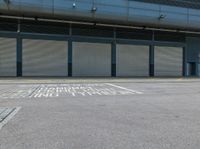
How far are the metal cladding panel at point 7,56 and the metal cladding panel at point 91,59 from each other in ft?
25.4

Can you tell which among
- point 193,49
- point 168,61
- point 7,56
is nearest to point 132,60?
point 168,61

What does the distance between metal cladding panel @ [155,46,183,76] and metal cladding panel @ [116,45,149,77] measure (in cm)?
185

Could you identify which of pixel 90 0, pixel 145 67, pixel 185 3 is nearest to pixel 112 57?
pixel 145 67

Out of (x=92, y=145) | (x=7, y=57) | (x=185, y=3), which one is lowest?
(x=92, y=145)

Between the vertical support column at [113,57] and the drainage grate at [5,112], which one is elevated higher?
the vertical support column at [113,57]

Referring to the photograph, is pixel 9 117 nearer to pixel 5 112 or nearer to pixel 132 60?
pixel 5 112

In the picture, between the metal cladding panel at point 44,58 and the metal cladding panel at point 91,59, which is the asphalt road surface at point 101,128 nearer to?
the metal cladding panel at point 44,58

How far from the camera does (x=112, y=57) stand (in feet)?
157

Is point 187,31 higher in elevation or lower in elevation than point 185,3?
lower

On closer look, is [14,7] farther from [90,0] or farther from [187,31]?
[187,31]

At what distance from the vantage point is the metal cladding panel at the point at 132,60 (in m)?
48.5

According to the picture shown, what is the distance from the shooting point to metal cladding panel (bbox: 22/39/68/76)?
43.2 m

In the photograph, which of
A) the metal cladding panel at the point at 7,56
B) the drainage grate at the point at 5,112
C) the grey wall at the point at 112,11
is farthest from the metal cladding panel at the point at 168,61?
the drainage grate at the point at 5,112

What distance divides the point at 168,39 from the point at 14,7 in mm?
23430
